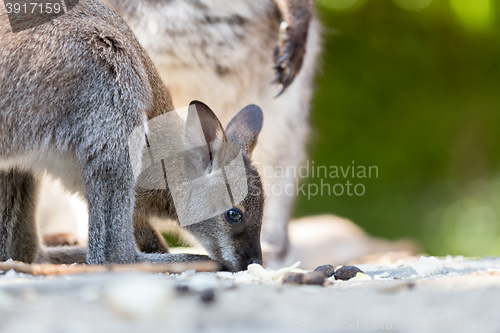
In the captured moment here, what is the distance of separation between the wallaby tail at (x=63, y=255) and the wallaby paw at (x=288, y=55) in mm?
1315

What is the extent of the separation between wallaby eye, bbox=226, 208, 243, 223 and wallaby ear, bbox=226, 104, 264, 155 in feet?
1.02

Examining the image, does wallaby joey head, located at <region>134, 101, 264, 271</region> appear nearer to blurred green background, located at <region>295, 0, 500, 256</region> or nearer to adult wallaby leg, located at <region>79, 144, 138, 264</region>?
adult wallaby leg, located at <region>79, 144, 138, 264</region>

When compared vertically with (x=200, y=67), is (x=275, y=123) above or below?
below

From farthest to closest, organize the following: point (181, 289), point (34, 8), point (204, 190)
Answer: point (204, 190) → point (34, 8) → point (181, 289)

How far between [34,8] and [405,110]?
4.94 meters

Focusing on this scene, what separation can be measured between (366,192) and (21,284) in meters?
5.26

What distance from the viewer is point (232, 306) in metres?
1.23

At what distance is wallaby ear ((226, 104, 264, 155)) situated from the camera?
2.43m

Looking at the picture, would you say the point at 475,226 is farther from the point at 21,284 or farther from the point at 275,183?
the point at 21,284

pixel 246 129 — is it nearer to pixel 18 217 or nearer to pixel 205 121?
pixel 205 121

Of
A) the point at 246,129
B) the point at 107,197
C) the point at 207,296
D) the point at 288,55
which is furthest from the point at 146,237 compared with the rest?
the point at 288,55

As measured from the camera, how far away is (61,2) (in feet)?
6.68

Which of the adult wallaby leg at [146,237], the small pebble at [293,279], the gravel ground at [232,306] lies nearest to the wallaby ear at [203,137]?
the adult wallaby leg at [146,237]

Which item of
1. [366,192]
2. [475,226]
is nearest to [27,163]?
[475,226]
